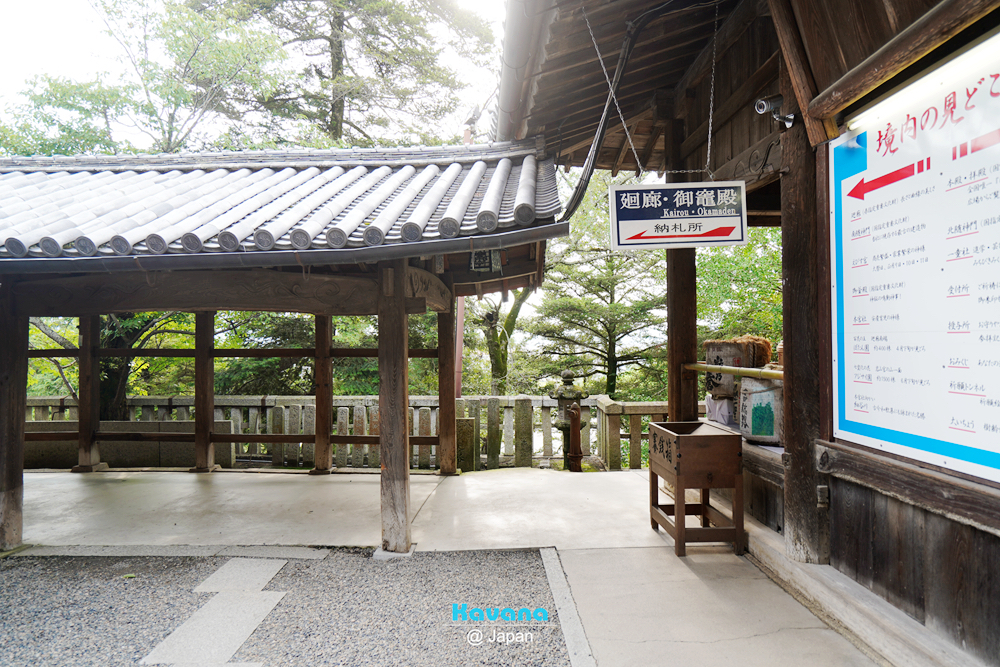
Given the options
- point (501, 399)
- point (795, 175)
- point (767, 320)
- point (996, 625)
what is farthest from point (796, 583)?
point (767, 320)

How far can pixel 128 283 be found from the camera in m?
4.32

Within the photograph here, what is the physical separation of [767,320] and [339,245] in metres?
7.90

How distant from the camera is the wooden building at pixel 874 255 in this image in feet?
6.76

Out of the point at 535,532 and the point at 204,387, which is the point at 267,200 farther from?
the point at 535,532

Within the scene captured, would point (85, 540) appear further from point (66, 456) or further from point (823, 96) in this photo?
point (823, 96)

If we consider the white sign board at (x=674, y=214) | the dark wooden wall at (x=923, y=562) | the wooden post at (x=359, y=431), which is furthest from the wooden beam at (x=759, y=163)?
the wooden post at (x=359, y=431)

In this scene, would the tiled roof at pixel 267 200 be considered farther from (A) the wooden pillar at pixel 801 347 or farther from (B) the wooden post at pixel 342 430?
(B) the wooden post at pixel 342 430

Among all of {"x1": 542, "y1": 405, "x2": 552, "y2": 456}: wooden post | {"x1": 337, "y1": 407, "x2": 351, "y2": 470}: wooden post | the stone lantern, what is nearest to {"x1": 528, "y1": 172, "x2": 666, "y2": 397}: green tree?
{"x1": 542, "y1": 405, "x2": 552, "y2": 456}: wooden post

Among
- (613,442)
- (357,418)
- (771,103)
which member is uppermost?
(771,103)

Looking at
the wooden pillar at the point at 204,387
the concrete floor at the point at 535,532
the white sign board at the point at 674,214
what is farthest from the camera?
the wooden pillar at the point at 204,387

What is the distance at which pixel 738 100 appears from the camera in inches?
157

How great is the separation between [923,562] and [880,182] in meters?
1.91

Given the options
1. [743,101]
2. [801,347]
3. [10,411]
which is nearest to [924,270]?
[801,347]

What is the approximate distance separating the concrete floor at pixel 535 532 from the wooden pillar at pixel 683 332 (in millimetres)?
1169
